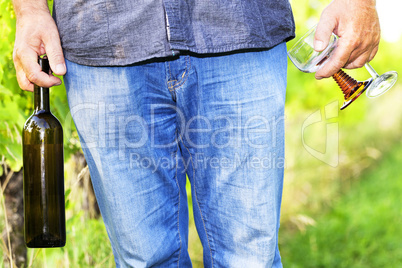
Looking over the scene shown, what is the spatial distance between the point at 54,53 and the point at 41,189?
19.2 inches

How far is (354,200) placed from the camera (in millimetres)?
4066

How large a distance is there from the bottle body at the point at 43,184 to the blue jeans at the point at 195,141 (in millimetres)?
233

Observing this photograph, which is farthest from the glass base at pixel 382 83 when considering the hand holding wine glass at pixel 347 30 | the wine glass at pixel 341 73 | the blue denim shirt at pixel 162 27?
the blue denim shirt at pixel 162 27

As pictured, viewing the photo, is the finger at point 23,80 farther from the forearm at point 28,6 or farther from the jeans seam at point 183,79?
the jeans seam at point 183,79

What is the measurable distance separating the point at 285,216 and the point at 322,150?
1.04 m

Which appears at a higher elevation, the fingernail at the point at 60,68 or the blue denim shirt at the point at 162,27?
the blue denim shirt at the point at 162,27

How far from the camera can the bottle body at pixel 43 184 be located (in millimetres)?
1438

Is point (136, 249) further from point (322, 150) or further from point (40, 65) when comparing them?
point (322, 150)

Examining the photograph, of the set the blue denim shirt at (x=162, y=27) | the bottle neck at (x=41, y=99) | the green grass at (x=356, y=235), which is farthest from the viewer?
the green grass at (x=356, y=235)

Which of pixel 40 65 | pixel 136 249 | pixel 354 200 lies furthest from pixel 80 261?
pixel 354 200

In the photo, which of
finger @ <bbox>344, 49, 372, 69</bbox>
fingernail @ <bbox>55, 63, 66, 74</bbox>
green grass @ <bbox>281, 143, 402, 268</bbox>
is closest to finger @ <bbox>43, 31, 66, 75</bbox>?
fingernail @ <bbox>55, 63, 66, 74</bbox>

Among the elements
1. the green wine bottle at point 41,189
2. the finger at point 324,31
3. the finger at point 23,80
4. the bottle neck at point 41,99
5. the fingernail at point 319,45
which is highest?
the finger at point 324,31

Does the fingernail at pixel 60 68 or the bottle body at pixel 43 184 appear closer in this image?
the fingernail at pixel 60 68

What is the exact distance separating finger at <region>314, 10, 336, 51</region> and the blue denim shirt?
0.13 meters
